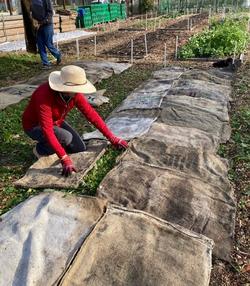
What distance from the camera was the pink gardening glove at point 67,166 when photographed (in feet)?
10.9

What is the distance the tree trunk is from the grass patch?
12.7ft

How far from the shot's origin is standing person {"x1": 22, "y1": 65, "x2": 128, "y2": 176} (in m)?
3.22

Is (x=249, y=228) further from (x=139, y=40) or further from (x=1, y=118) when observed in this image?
(x=139, y=40)

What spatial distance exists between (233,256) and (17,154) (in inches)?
103

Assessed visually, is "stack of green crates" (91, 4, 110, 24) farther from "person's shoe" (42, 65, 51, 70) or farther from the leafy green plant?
"person's shoe" (42, 65, 51, 70)

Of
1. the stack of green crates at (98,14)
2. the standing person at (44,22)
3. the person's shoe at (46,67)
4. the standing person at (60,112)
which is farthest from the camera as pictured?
the stack of green crates at (98,14)

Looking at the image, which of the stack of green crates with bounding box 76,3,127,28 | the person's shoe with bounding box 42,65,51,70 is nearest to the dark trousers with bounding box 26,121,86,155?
the person's shoe with bounding box 42,65,51,70

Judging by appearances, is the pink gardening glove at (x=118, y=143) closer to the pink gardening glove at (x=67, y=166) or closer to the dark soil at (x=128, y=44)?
the pink gardening glove at (x=67, y=166)

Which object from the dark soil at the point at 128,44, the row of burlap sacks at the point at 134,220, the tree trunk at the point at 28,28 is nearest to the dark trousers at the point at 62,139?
the row of burlap sacks at the point at 134,220

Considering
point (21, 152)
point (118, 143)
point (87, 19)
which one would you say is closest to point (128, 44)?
point (87, 19)

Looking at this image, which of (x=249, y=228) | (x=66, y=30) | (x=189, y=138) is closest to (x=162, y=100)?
(x=189, y=138)

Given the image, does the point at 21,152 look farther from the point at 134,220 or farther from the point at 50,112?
→ the point at 134,220

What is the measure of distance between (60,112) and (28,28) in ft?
23.0

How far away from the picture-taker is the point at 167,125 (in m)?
4.63
